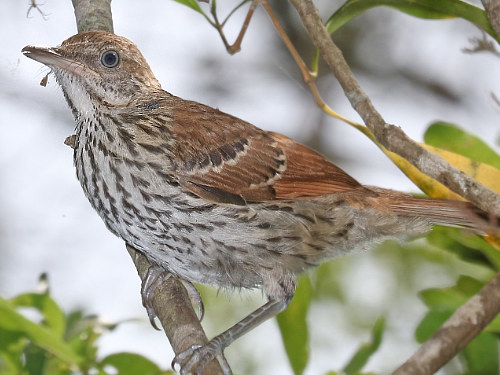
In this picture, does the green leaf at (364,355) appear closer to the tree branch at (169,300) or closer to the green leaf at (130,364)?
the tree branch at (169,300)

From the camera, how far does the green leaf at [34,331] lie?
2.89 meters

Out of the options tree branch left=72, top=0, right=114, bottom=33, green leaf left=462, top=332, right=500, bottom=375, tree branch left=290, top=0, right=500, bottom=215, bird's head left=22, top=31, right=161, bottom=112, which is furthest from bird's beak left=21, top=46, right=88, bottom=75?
green leaf left=462, top=332, right=500, bottom=375

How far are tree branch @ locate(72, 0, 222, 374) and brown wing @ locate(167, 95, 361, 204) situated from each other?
1.52ft

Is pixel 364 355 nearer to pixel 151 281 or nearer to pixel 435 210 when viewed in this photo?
pixel 435 210

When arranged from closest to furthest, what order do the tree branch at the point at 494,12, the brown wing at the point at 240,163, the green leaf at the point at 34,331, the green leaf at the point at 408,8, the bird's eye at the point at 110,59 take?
the tree branch at the point at 494,12 < the green leaf at the point at 34,331 < the green leaf at the point at 408,8 < the brown wing at the point at 240,163 < the bird's eye at the point at 110,59

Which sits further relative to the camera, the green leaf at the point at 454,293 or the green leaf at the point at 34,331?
the green leaf at the point at 454,293

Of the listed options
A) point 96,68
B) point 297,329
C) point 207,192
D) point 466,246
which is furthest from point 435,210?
point 96,68

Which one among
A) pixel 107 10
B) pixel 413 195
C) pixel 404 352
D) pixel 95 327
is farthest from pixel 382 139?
pixel 404 352

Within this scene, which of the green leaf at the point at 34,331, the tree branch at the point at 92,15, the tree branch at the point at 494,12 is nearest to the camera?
the tree branch at the point at 494,12

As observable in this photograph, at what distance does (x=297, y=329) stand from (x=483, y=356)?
778mm

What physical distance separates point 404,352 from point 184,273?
302cm

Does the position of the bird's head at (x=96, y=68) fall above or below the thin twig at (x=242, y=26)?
above

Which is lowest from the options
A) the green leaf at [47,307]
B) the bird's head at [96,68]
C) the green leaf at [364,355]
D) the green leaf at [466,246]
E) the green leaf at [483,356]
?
the green leaf at [483,356]

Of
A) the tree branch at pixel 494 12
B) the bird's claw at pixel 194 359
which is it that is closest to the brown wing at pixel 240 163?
the bird's claw at pixel 194 359
